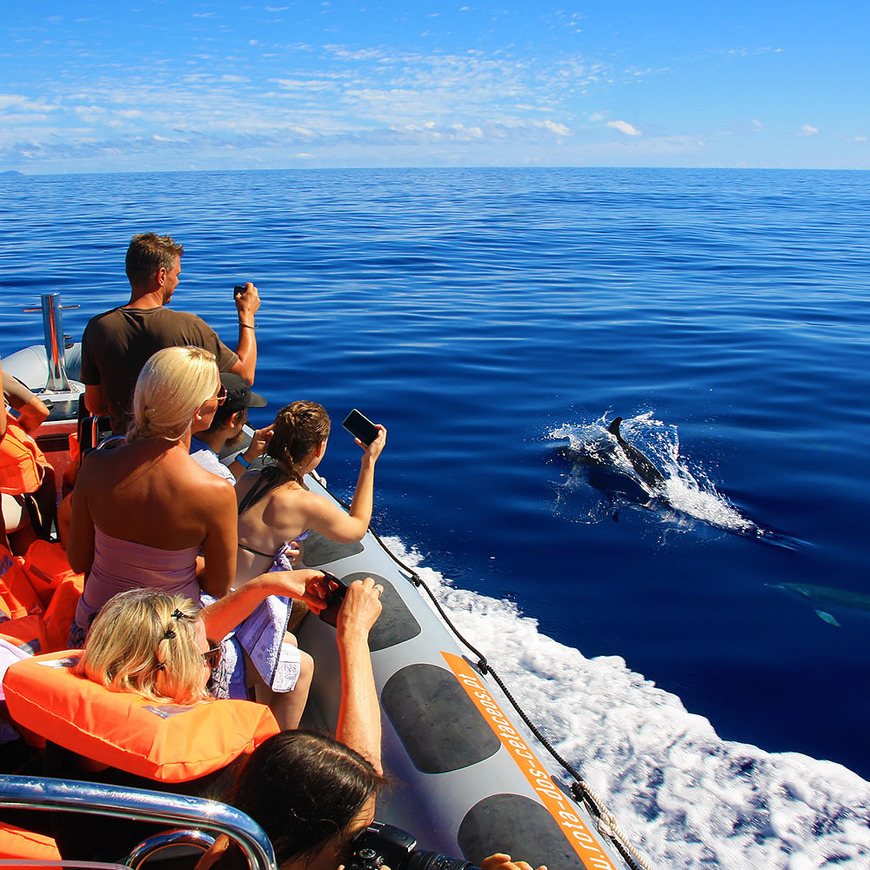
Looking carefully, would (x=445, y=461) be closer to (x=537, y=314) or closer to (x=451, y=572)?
(x=451, y=572)

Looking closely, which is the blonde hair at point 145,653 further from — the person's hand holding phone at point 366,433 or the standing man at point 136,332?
the standing man at point 136,332

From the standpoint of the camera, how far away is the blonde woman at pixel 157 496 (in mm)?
2363

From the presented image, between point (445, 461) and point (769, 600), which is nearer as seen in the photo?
point (769, 600)

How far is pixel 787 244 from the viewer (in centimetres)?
2305

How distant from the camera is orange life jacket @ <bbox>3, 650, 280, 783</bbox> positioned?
5.69 feet

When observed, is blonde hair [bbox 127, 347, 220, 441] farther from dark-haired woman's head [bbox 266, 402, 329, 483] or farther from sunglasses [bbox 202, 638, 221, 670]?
sunglasses [bbox 202, 638, 221, 670]

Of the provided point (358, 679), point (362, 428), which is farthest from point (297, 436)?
point (358, 679)

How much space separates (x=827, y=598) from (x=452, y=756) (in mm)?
3380

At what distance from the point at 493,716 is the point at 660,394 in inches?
267

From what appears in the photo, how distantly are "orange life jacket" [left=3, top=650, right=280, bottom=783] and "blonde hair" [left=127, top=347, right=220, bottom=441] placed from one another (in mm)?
783

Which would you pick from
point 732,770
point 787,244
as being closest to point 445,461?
point 732,770

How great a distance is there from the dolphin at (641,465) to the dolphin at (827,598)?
1.63 m

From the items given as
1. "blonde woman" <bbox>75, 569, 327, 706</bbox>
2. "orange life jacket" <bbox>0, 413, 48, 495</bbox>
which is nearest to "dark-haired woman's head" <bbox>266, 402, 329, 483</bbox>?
"blonde woman" <bbox>75, 569, 327, 706</bbox>

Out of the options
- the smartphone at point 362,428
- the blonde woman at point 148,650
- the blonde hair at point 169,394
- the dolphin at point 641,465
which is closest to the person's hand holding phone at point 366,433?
the smartphone at point 362,428
